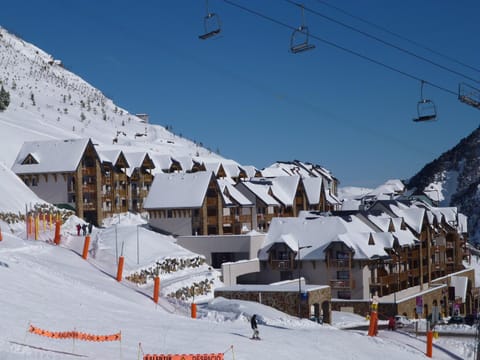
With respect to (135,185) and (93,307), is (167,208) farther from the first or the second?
(93,307)

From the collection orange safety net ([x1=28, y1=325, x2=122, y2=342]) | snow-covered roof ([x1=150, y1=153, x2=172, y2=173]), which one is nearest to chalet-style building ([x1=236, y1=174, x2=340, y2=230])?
snow-covered roof ([x1=150, y1=153, x2=172, y2=173])

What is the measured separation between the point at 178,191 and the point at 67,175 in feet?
38.1

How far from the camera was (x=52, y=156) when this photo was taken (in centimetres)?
7069

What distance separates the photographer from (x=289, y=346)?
2903cm

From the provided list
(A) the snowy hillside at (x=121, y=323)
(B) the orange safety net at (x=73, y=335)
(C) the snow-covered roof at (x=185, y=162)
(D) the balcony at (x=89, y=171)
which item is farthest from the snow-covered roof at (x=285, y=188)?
(B) the orange safety net at (x=73, y=335)

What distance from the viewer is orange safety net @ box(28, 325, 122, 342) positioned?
76.8 feet

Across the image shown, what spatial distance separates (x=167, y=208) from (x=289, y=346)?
37.0 m

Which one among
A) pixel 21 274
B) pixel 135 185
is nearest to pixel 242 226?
pixel 135 185

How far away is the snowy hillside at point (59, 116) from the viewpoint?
10050 cm

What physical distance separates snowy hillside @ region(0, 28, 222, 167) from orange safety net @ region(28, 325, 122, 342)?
53.0 m

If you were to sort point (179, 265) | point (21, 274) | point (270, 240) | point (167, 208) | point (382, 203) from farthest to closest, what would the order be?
1. point (382, 203)
2. point (167, 208)
3. point (270, 240)
4. point (179, 265)
5. point (21, 274)

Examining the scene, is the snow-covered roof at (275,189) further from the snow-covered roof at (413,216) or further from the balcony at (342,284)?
the balcony at (342,284)

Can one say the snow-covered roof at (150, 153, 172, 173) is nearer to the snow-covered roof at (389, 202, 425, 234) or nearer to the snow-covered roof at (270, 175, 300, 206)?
the snow-covered roof at (270, 175, 300, 206)

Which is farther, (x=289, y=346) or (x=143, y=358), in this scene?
(x=289, y=346)
